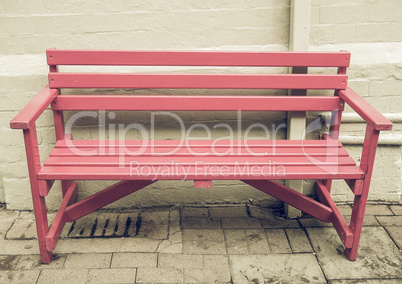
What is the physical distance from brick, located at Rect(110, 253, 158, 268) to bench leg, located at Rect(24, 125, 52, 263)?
15.0 inches

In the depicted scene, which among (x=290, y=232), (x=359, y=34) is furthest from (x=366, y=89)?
(x=290, y=232)

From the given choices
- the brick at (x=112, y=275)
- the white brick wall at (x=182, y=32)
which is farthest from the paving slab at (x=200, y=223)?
the white brick wall at (x=182, y=32)

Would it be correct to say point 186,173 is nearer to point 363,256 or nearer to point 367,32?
point 363,256

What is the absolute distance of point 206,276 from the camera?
7.83ft

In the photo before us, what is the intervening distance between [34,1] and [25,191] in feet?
4.18

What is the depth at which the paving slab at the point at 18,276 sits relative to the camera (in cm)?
235

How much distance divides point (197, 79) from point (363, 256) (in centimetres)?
144

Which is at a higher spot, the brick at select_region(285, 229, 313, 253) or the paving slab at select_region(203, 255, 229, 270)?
the brick at select_region(285, 229, 313, 253)

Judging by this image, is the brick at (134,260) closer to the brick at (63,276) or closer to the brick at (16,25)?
the brick at (63,276)

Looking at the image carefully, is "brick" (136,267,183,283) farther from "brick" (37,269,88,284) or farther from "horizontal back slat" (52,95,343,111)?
"horizontal back slat" (52,95,343,111)

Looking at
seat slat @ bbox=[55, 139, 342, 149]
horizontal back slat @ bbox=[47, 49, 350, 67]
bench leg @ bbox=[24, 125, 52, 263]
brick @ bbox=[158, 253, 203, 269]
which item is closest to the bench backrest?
horizontal back slat @ bbox=[47, 49, 350, 67]

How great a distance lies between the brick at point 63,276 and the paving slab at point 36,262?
1.8 inches

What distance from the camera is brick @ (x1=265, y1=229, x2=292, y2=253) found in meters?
2.62

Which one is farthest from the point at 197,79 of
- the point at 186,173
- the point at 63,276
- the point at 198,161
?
the point at 63,276
